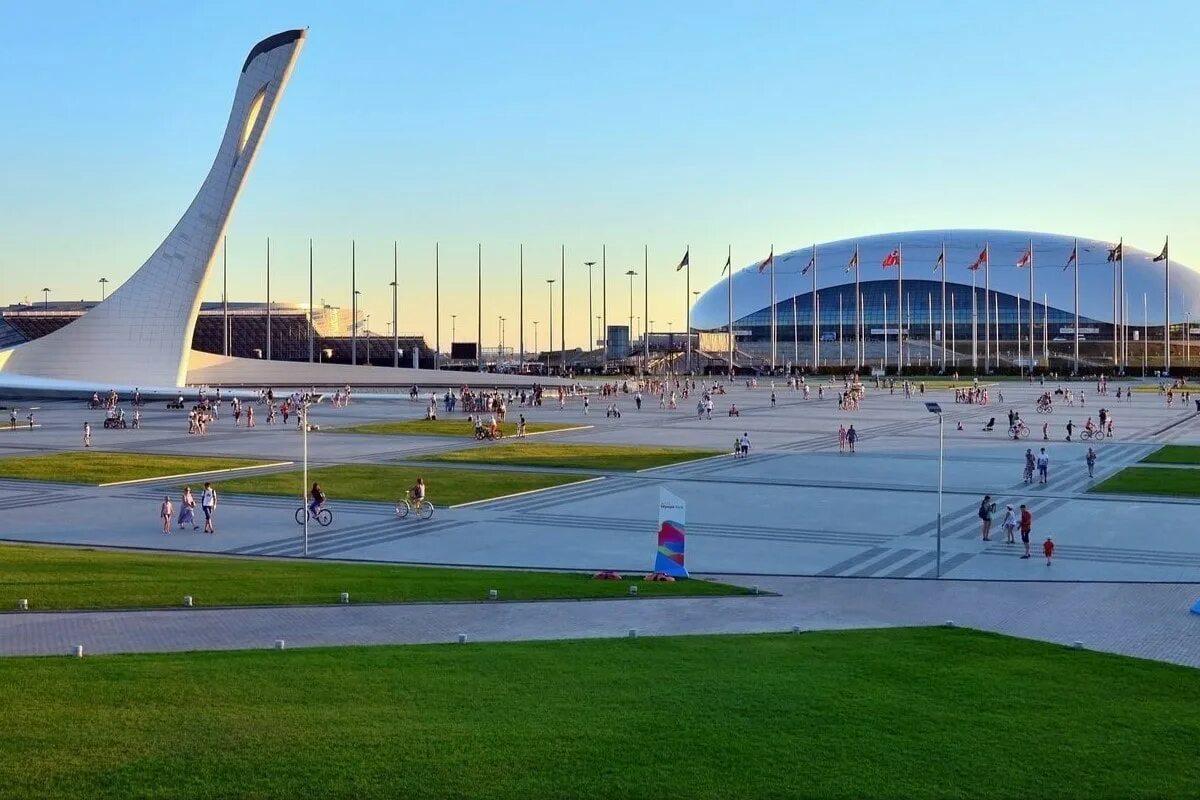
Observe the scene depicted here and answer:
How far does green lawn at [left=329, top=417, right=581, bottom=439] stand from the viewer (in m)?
45.7

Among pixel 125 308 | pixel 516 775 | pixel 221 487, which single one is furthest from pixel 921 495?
pixel 125 308

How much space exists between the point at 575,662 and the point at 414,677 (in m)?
1.70

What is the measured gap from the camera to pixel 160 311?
63.4 metres

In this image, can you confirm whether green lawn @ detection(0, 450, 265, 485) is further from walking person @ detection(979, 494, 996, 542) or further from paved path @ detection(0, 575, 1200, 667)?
walking person @ detection(979, 494, 996, 542)

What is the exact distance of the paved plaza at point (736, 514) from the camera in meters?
20.2

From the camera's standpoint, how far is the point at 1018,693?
1129 cm

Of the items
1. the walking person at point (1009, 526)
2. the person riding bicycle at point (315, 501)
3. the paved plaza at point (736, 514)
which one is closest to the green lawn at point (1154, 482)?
the paved plaza at point (736, 514)

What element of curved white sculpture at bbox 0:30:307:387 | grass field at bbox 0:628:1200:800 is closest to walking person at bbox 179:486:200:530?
grass field at bbox 0:628:1200:800

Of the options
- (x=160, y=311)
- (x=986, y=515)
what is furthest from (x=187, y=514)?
(x=160, y=311)

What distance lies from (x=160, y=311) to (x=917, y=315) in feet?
366

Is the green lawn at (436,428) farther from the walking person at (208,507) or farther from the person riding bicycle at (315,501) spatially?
the walking person at (208,507)

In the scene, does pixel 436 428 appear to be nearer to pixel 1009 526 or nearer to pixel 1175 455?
pixel 1175 455

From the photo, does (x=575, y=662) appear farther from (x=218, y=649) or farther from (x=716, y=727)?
A: (x=218, y=649)

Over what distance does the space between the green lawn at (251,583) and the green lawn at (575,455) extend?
1589 centimetres
